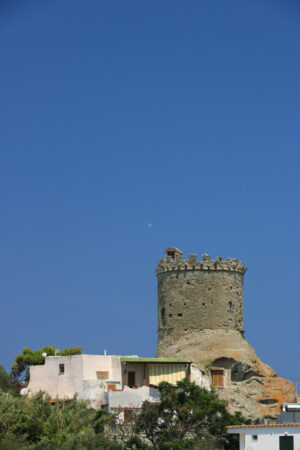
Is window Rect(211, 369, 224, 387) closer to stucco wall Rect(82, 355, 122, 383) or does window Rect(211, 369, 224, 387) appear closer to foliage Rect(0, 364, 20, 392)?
stucco wall Rect(82, 355, 122, 383)

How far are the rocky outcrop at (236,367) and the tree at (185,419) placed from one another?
467 centimetres

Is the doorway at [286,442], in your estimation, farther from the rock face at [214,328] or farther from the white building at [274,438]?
Answer: the rock face at [214,328]

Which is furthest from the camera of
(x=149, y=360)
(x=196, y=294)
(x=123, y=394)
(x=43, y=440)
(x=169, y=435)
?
(x=196, y=294)

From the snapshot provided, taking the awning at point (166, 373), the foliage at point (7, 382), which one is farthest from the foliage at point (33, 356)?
the awning at point (166, 373)

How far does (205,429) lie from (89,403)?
6435mm

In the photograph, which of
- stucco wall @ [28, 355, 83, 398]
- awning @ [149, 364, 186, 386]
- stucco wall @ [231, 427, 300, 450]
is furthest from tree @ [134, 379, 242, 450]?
stucco wall @ [28, 355, 83, 398]

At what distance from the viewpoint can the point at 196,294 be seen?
59.6m

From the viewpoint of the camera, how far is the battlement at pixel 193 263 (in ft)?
197

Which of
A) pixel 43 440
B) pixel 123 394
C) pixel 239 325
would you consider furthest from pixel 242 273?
pixel 43 440

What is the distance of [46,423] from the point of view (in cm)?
4747

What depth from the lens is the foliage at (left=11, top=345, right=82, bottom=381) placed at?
198ft

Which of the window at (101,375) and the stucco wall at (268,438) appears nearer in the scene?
the stucco wall at (268,438)

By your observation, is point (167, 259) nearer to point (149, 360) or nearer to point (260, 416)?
point (149, 360)

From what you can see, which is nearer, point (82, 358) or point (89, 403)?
point (89, 403)
